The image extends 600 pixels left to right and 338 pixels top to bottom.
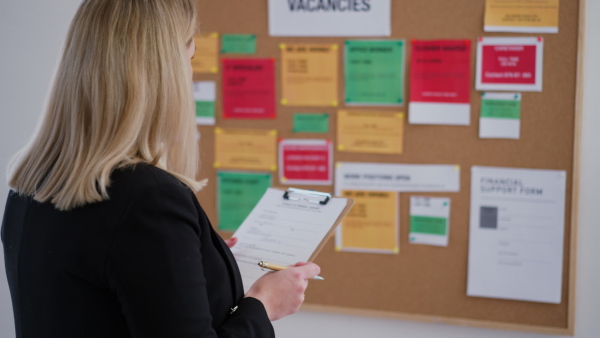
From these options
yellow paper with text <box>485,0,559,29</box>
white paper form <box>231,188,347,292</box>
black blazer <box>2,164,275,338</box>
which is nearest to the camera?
black blazer <box>2,164,275,338</box>

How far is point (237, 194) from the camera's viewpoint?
1906 mm

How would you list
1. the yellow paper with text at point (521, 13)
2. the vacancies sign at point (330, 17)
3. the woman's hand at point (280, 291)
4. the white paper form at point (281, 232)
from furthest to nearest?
the vacancies sign at point (330, 17) < the yellow paper with text at point (521, 13) < the white paper form at point (281, 232) < the woman's hand at point (280, 291)

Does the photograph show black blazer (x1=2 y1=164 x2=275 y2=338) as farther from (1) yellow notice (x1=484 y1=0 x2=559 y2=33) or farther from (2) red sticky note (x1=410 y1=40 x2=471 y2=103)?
(1) yellow notice (x1=484 y1=0 x2=559 y2=33)

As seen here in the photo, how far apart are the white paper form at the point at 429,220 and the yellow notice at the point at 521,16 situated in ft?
1.74

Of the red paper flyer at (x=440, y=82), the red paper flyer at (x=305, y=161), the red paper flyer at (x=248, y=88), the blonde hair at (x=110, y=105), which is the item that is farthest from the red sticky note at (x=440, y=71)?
the blonde hair at (x=110, y=105)

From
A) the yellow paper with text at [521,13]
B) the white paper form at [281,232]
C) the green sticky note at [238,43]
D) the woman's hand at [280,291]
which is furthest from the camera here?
the green sticky note at [238,43]

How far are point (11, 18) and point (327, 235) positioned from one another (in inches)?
Result: 61.2

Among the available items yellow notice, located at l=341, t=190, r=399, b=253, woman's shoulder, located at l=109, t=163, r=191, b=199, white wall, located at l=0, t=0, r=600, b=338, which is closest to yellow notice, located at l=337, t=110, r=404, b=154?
yellow notice, located at l=341, t=190, r=399, b=253

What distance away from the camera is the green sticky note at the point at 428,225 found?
1.75 m

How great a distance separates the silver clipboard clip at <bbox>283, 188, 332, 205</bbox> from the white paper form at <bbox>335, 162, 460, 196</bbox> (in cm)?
57

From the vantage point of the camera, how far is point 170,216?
0.80 meters

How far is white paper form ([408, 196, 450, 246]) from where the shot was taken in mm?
1751

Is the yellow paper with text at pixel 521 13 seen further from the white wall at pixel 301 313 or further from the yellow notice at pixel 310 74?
the yellow notice at pixel 310 74

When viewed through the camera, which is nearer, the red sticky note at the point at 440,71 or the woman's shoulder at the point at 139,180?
the woman's shoulder at the point at 139,180
